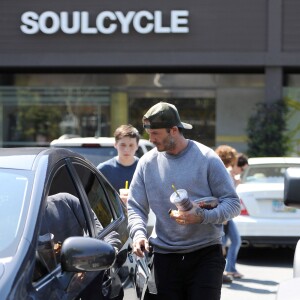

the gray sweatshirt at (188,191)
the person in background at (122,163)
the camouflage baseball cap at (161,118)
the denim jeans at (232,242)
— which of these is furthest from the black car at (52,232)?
the denim jeans at (232,242)

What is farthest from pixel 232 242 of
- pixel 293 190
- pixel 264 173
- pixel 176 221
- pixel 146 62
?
pixel 146 62

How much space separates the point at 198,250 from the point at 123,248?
1.54 ft

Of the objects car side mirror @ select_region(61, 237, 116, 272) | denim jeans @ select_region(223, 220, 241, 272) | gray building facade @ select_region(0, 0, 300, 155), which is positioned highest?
gray building facade @ select_region(0, 0, 300, 155)

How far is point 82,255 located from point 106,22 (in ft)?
59.4

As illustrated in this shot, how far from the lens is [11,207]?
4.16 meters

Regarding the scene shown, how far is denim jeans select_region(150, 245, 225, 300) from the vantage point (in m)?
5.21

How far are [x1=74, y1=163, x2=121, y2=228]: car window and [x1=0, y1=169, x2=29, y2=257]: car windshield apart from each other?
808mm

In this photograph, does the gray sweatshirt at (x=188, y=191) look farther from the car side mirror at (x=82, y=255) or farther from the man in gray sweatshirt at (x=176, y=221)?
the car side mirror at (x=82, y=255)

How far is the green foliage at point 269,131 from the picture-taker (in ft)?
67.9

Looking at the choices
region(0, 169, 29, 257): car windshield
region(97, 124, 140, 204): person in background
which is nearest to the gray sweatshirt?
region(0, 169, 29, 257): car windshield

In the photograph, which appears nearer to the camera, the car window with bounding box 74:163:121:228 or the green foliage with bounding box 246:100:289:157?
the car window with bounding box 74:163:121:228

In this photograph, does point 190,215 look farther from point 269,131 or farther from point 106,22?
point 106,22

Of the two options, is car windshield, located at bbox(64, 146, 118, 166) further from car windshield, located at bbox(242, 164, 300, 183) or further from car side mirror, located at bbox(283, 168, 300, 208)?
car side mirror, located at bbox(283, 168, 300, 208)

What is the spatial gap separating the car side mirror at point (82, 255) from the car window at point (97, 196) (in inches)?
47.5
